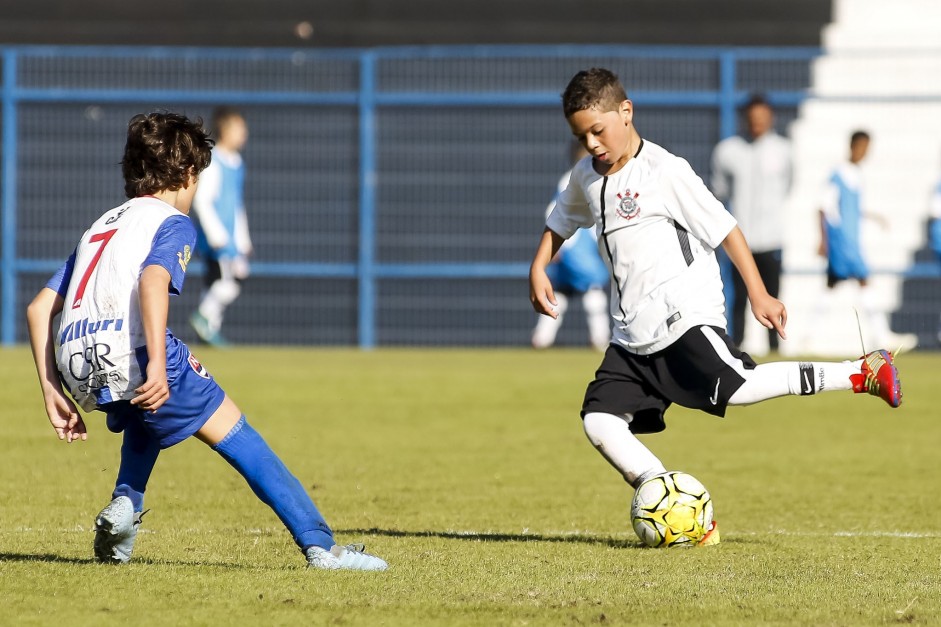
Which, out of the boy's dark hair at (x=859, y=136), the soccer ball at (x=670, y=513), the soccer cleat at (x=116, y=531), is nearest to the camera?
the soccer cleat at (x=116, y=531)

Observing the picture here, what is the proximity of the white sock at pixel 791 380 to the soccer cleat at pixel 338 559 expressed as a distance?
164 cm

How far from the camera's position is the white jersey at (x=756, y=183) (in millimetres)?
14047

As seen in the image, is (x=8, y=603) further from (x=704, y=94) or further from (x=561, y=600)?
(x=704, y=94)

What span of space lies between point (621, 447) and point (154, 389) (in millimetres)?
2042

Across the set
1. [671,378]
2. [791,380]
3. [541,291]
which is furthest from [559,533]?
[791,380]

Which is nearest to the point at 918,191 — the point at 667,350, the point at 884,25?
the point at 884,25

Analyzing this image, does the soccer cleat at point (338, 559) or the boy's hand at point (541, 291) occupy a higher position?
the boy's hand at point (541, 291)

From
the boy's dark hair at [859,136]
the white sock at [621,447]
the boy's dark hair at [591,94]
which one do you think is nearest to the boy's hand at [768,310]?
the white sock at [621,447]

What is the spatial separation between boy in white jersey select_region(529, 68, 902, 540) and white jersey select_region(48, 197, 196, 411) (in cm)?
178

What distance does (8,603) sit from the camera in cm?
467

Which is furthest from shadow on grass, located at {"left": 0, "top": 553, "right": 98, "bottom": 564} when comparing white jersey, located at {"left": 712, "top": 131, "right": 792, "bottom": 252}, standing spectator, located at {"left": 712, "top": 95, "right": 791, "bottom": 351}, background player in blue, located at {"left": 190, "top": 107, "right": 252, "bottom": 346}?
white jersey, located at {"left": 712, "top": 131, "right": 792, "bottom": 252}

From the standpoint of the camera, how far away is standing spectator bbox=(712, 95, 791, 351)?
1402 cm

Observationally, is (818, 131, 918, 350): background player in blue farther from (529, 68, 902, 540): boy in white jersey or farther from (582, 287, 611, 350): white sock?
(529, 68, 902, 540): boy in white jersey

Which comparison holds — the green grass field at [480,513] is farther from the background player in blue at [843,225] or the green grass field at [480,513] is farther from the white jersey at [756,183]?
the background player in blue at [843,225]
